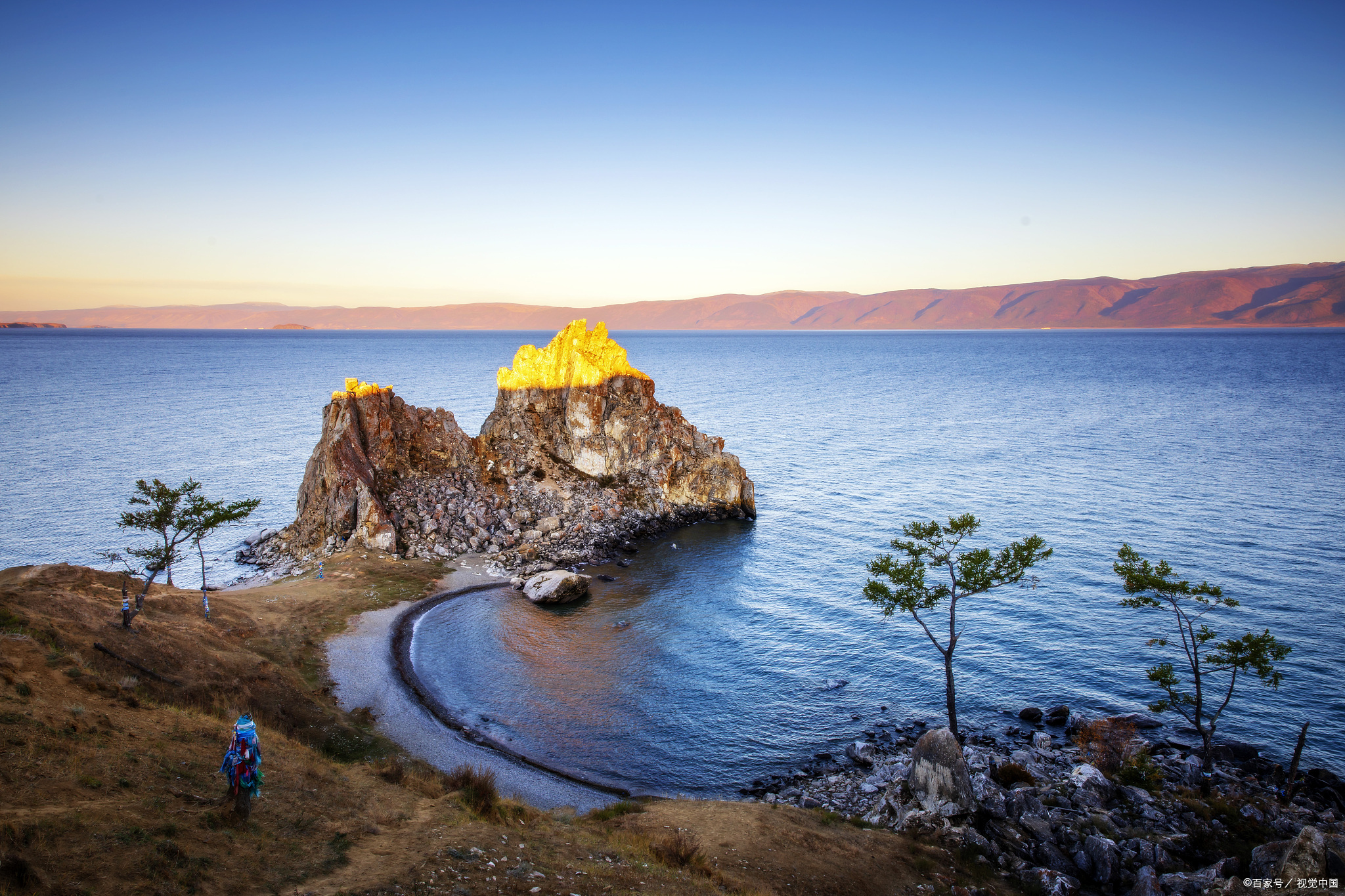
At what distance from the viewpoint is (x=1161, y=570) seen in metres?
30.5

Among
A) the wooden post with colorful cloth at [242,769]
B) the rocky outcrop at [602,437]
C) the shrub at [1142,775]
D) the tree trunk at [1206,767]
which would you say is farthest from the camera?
the rocky outcrop at [602,437]

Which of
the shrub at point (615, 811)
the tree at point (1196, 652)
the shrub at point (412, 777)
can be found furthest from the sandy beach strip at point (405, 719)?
the tree at point (1196, 652)

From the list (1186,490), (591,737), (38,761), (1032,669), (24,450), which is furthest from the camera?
(24,450)

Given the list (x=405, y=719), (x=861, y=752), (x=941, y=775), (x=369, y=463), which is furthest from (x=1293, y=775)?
(x=369, y=463)

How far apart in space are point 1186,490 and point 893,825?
217 feet

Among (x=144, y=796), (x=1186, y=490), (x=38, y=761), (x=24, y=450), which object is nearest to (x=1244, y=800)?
(x=144, y=796)

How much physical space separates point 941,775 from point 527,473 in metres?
52.7

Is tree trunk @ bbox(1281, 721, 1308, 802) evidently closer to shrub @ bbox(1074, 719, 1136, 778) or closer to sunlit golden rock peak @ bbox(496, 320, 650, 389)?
shrub @ bbox(1074, 719, 1136, 778)

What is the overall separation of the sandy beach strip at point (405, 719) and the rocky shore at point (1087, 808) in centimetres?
936

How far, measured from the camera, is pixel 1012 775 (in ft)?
101

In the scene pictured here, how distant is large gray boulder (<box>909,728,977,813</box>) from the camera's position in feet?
92.6

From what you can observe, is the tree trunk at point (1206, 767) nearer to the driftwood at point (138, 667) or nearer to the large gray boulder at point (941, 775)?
the large gray boulder at point (941, 775)

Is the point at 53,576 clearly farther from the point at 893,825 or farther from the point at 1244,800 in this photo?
the point at 1244,800

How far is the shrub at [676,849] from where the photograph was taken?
23.4m
